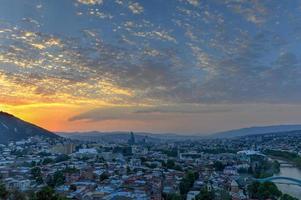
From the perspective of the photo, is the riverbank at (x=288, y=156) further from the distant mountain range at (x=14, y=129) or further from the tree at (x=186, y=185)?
the distant mountain range at (x=14, y=129)

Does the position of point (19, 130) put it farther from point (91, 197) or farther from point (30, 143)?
point (91, 197)

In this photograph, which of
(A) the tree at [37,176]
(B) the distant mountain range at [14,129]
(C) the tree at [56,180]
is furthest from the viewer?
(B) the distant mountain range at [14,129]

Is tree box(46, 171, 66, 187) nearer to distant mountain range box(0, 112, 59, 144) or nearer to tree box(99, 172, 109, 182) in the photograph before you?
tree box(99, 172, 109, 182)

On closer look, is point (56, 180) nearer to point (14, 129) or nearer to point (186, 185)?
point (186, 185)

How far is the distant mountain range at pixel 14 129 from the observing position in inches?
2966

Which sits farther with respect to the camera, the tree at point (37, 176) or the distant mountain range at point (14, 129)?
the distant mountain range at point (14, 129)

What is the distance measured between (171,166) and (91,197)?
19.6 metres

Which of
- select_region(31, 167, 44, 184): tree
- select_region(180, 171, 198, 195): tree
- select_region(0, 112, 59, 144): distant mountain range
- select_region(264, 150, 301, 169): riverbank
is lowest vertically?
select_region(31, 167, 44, 184): tree

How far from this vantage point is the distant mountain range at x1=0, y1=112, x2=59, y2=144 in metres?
75.3

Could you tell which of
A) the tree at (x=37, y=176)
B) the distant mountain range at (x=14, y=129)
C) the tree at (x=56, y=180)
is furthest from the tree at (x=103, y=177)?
the distant mountain range at (x=14, y=129)

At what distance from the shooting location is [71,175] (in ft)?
105

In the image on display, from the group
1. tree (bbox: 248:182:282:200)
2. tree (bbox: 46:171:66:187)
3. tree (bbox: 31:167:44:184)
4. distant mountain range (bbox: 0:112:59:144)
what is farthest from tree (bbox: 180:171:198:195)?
distant mountain range (bbox: 0:112:59:144)

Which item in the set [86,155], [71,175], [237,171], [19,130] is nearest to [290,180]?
[237,171]

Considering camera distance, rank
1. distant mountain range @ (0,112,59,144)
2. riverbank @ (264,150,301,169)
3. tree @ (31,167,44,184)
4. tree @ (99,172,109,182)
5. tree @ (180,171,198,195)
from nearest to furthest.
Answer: tree @ (180,171,198,195), tree @ (31,167,44,184), tree @ (99,172,109,182), riverbank @ (264,150,301,169), distant mountain range @ (0,112,59,144)
